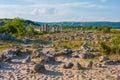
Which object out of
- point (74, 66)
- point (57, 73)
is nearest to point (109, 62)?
point (74, 66)

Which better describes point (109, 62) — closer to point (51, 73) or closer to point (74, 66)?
point (74, 66)

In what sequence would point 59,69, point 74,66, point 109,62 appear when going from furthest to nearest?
point 109,62
point 59,69
point 74,66

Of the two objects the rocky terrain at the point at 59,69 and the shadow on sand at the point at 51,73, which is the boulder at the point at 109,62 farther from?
the shadow on sand at the point at 51,73

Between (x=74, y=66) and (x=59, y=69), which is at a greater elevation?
(x=74, y=66)

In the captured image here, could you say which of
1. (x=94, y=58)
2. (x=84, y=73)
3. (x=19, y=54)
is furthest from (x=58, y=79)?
(x=19, y=54)

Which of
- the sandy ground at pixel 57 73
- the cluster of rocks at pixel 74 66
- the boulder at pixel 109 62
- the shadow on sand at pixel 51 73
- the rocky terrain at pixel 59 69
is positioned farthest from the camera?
the boulder at pixel 109 62

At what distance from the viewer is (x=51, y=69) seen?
54.7ft

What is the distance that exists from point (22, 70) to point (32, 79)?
82.4 inches

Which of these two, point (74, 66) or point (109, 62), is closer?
point (74, 66)

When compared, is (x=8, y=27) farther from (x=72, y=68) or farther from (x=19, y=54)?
(x=72, y=68)

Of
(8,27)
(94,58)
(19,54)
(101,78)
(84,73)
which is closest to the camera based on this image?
(101,78)

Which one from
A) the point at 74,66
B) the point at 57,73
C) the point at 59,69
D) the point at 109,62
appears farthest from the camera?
the point at 109,62

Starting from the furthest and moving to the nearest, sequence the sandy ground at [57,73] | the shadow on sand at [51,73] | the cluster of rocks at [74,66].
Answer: the cluster of rocks at [74,66] → the shadow on sand at [51,73] → the sandy ground at [57,73]

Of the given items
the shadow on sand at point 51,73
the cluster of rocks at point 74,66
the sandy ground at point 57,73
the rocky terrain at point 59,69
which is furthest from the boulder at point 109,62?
the shadow on sand at point 51,73
